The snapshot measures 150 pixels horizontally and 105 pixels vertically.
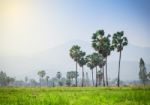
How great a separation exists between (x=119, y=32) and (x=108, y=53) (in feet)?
24.2

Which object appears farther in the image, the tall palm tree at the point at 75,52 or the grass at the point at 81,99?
the tall palm tree at the point at 75,52

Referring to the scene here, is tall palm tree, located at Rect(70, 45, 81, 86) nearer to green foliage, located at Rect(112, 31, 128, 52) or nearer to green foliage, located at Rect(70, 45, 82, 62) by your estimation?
green foliage, located at Rect(70, 45, 82, 62)

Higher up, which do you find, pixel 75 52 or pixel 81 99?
pixel 75 52

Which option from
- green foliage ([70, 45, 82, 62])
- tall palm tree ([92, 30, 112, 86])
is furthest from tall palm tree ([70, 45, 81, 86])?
tall palm tree ([92, 30, 112, 86])

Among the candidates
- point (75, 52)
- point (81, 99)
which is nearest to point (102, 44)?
point (75, 52)

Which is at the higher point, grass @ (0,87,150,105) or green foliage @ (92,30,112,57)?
green foliage @ (92,30,112,57)

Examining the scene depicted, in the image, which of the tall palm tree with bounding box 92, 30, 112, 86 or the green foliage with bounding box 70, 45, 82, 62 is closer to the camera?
the tall palm tree with bounding box 92, 30, 112, 86

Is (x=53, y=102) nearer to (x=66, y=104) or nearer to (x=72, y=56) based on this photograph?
(x=66, y=104)

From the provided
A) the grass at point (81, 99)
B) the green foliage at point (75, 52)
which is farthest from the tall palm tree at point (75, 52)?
the grass at point (81, 99)

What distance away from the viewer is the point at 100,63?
110 metres

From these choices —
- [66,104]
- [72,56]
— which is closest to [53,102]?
[66,104]

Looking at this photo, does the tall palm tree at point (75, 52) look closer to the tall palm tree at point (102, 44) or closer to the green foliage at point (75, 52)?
the green foliage at point (75, 52)

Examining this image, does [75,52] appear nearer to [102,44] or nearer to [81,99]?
[102,44]

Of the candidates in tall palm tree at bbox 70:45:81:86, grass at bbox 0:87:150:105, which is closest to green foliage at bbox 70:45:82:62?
tall palm tree at bbox 70:45:81:86
